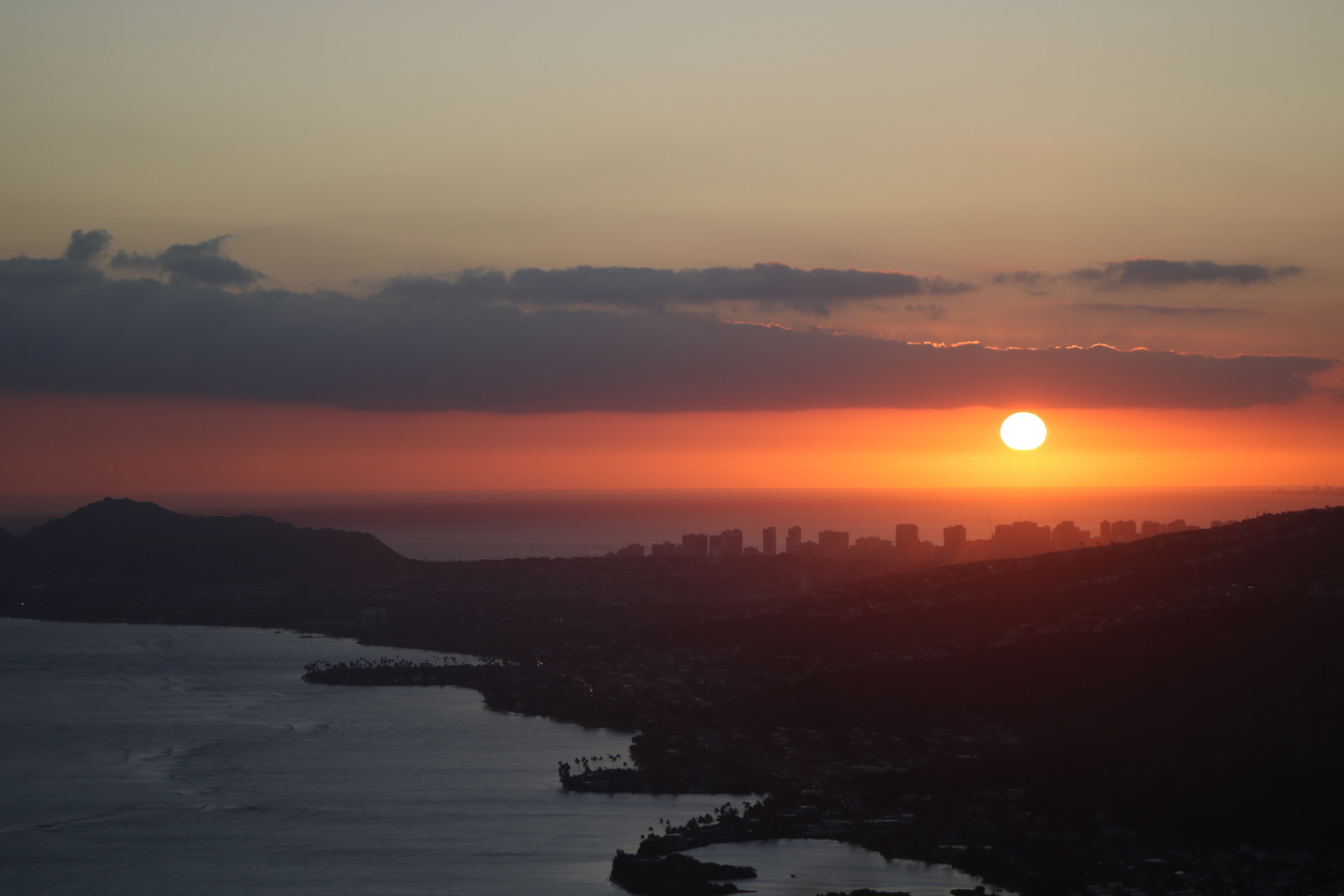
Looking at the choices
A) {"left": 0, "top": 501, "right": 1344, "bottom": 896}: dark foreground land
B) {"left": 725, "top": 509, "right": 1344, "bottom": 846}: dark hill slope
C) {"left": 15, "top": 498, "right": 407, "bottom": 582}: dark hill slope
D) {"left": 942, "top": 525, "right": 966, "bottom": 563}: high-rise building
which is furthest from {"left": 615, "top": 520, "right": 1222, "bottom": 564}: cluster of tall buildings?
{"left": 725, "top": 509, "right": 1344, "bottom": 846}: dark hill slope

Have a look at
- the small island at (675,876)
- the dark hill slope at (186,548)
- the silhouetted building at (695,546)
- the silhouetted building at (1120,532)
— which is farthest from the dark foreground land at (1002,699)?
the silhouetted building at (695,546)

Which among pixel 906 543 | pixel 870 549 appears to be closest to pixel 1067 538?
pixel 906 543

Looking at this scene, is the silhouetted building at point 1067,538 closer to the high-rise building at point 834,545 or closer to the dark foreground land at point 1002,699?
the high-rise building at point 834,545

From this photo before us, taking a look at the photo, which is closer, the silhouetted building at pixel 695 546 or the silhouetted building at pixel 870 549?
the silhouetted building at pixel 870 549

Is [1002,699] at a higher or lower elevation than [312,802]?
higher

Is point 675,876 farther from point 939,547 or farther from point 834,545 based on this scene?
point 834,545
